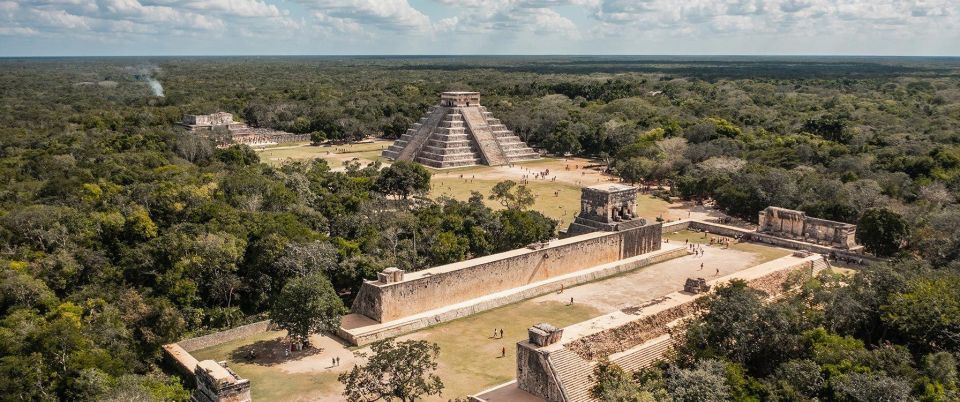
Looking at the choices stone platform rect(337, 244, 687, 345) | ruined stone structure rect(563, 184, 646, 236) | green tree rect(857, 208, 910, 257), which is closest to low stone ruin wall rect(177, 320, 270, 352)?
stone platform rect(337, 244, 687, 345)

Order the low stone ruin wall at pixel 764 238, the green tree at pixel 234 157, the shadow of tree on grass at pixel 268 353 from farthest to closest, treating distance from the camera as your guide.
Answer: the green tree at pixel 234 157 → the low stone ruin wall at pixel 764 238 → the shadow of tree on grass at pixel 268 353

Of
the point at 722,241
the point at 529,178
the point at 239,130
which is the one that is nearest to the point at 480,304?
the point at 722,241

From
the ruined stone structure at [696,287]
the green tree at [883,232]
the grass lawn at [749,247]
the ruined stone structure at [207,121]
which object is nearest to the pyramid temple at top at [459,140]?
the ruined stone structure at [207,121]

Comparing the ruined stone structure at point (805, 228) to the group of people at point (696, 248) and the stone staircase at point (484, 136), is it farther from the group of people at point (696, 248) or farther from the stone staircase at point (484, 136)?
the stone staircase at point (484, 136)

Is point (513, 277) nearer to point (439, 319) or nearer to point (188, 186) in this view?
point (439, 319)

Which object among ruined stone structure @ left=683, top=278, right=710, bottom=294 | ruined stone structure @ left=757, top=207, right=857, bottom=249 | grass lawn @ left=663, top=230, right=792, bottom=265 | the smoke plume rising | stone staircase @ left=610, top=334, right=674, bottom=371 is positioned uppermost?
the smoke plume rising

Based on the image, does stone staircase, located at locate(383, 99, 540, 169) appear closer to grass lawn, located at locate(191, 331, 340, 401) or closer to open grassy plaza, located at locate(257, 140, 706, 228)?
open grassy plaza, located at locate(257, 140, 706, 228)

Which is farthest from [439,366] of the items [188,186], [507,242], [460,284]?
[188,186]
